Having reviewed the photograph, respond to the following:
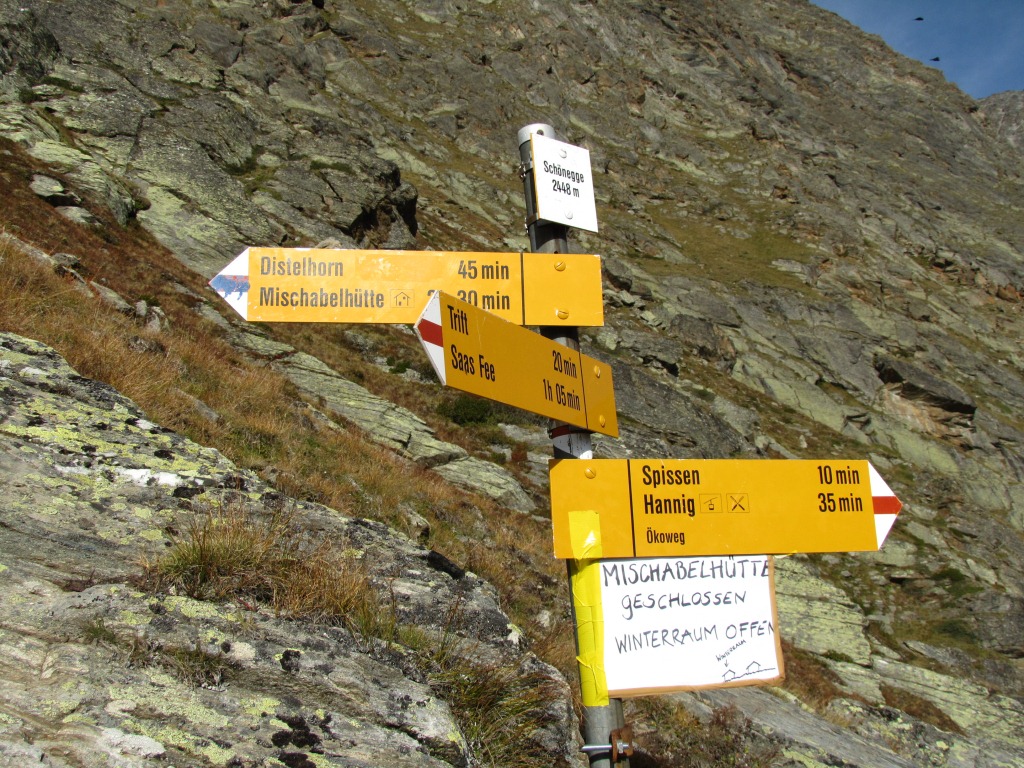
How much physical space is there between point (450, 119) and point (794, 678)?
4675 cm

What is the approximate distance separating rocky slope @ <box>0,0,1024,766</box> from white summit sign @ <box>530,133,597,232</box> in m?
3.05

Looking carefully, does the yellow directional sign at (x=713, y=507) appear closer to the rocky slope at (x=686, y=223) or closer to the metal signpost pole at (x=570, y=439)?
the metal signpost pole at (x=570, y=439)

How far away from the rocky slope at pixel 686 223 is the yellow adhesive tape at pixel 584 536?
6.94 ft

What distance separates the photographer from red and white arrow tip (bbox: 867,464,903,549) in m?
3.90

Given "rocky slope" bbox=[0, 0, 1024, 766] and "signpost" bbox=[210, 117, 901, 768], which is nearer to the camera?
"signpost" bbox=[210, 117, 901, 768]

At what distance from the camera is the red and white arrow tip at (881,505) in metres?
3.90

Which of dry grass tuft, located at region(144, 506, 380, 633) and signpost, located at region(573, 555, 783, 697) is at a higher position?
dry grass tuft, located at region(144, 506, 380, 633)

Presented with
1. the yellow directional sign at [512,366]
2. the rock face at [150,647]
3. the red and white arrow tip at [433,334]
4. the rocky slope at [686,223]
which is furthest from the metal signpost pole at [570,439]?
the rocky slope at [686,223]

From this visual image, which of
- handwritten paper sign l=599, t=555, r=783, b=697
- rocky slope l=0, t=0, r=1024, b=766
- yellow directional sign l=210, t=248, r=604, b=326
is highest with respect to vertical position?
rocky slope l=0, t=0, r=1024, b=766

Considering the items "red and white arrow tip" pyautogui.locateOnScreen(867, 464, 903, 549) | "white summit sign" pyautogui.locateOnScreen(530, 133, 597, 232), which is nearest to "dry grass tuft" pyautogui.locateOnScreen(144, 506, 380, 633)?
"white summit sign" pyautogui.locateOnScreen(530, 133, 597, 232)

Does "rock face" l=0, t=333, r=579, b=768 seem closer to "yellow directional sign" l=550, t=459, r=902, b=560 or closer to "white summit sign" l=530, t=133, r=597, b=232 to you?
"yellow directional sign" l=550, t=459, r=902, b=560

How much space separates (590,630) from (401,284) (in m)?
1.97

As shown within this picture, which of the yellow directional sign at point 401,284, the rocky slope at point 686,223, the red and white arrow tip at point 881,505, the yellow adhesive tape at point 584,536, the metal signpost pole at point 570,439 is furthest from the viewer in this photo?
the rocky slope at point 686,223

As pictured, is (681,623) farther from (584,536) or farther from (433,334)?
(433,334)
